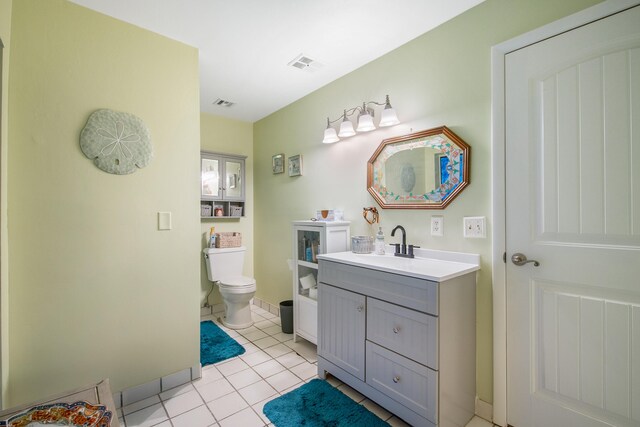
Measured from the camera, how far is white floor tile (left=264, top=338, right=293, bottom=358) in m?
2.46

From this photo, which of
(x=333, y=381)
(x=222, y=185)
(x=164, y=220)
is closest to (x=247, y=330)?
(x=333, y=381)

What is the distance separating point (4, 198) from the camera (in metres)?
1.46

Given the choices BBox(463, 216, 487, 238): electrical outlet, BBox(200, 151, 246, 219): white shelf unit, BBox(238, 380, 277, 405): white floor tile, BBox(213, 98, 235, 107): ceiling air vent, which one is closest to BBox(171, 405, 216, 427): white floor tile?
BBox(238, 380, 277, 405): white floor tile

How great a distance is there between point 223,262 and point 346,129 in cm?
198

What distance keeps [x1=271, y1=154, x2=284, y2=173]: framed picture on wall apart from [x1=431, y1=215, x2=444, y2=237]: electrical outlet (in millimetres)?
1915

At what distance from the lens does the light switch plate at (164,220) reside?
6.49ft

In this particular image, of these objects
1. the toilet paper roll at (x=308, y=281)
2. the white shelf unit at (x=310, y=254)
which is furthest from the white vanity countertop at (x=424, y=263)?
the toilet paper roll at (x=308, y=281)

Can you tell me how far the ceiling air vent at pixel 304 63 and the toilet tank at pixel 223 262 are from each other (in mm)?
2017

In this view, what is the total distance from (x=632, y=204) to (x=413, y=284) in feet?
3.25

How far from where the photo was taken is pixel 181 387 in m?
2.02

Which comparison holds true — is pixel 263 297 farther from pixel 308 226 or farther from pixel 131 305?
pixel 131 305

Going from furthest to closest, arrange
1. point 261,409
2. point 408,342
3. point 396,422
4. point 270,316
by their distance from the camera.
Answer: point 270,316
point 261,409
point 396,422
point 408,342

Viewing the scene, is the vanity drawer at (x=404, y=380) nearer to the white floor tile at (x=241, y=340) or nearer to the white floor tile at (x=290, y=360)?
the white floor tile at (x=290, y=360)

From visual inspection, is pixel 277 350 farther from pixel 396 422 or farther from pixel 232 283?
pixel 396 422
